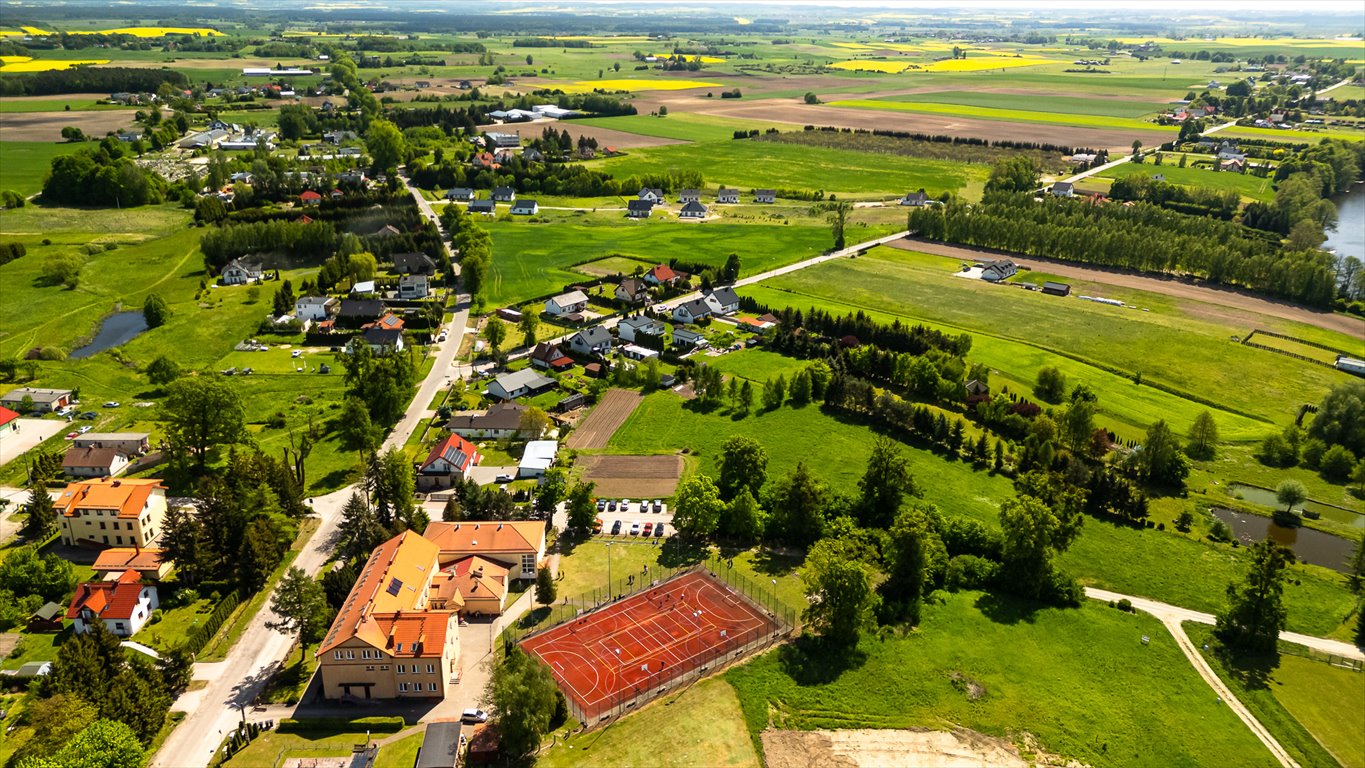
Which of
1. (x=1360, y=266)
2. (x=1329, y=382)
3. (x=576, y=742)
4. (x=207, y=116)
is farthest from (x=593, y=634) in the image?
(x=207, y=116)

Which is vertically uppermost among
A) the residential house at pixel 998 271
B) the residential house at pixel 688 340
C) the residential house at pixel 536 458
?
the residential house at pixel 998 271

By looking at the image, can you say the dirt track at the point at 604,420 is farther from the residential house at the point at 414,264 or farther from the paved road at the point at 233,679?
the residential house at the point at 414,264

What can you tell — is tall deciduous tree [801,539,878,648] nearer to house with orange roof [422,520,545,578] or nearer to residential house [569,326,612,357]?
house with orange roof [422,520,545,578]

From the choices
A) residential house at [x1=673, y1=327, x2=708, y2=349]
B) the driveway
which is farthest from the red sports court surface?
the driveway

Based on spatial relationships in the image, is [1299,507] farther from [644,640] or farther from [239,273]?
[239,273]

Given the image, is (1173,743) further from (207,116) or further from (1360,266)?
(207,116)

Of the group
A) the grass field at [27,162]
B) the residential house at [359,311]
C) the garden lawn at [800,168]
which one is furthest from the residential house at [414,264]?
the grass field at [27,162]
